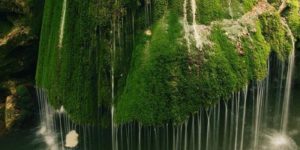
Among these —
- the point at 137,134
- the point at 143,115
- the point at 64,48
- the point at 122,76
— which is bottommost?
the point at 137,134

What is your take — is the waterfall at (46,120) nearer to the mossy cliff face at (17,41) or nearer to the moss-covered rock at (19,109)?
the moss-covered rock at (19,109)

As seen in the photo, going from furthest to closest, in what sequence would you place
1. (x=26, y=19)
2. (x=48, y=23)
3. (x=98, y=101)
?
(x=26, y=19)
(x=48, y=23)
(x=98, y=101)

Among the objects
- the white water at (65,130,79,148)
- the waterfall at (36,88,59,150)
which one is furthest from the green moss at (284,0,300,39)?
the waterfall at (36,88,59,150)

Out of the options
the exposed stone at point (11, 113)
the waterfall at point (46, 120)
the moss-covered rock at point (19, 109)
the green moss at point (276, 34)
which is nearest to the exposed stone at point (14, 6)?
the moss-covered rock at point (19, 109)

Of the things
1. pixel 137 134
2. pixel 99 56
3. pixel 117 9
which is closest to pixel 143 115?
pixel 137 134

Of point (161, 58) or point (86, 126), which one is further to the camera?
point (86, 126)

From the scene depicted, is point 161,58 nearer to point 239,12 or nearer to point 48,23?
point 239,12

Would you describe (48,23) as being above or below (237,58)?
above

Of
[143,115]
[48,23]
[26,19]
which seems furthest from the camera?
[26,19]
